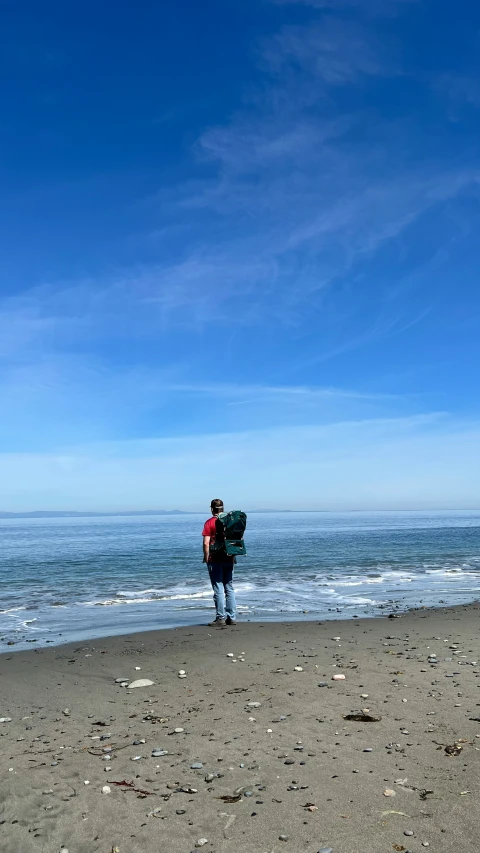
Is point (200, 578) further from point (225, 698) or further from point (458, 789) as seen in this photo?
point (458, 789)

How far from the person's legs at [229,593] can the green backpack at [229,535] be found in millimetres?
402

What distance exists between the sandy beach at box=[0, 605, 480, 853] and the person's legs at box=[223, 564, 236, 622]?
10.8 ft

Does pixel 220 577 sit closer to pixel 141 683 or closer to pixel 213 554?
pixel 213 554

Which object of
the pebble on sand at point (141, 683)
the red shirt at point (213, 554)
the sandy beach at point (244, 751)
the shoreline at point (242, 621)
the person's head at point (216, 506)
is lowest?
the shoreline at point (242, 621)

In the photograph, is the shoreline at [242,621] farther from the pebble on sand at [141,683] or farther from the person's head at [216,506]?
the pebble on sand at [141,683]

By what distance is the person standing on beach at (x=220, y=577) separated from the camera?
45.5ft

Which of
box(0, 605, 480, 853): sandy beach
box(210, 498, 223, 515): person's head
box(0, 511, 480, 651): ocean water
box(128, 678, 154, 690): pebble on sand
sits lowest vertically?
box(0, 511, 480, 651): ocean water

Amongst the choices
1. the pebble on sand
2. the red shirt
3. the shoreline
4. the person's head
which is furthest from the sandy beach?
the person's head

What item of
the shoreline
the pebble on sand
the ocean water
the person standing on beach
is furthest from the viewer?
the ocean water

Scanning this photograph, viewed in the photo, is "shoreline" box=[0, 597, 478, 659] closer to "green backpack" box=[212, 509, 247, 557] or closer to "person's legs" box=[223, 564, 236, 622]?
"person's legs" box=[223, 564, 236, 622]

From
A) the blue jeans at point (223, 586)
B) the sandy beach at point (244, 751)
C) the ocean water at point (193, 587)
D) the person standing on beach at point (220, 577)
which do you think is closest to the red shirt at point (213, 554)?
the person standing on beach at point (220, 577)

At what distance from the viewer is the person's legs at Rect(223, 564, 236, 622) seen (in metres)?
13.9

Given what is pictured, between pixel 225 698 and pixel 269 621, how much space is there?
6.60 metres

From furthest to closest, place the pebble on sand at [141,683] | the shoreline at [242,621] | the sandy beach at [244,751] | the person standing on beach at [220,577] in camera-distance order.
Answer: the person standing on beach at [220,577]
the shoreline at [242,621]
the pebble on sand at [141,683]
the sandy beach at [244,751]
